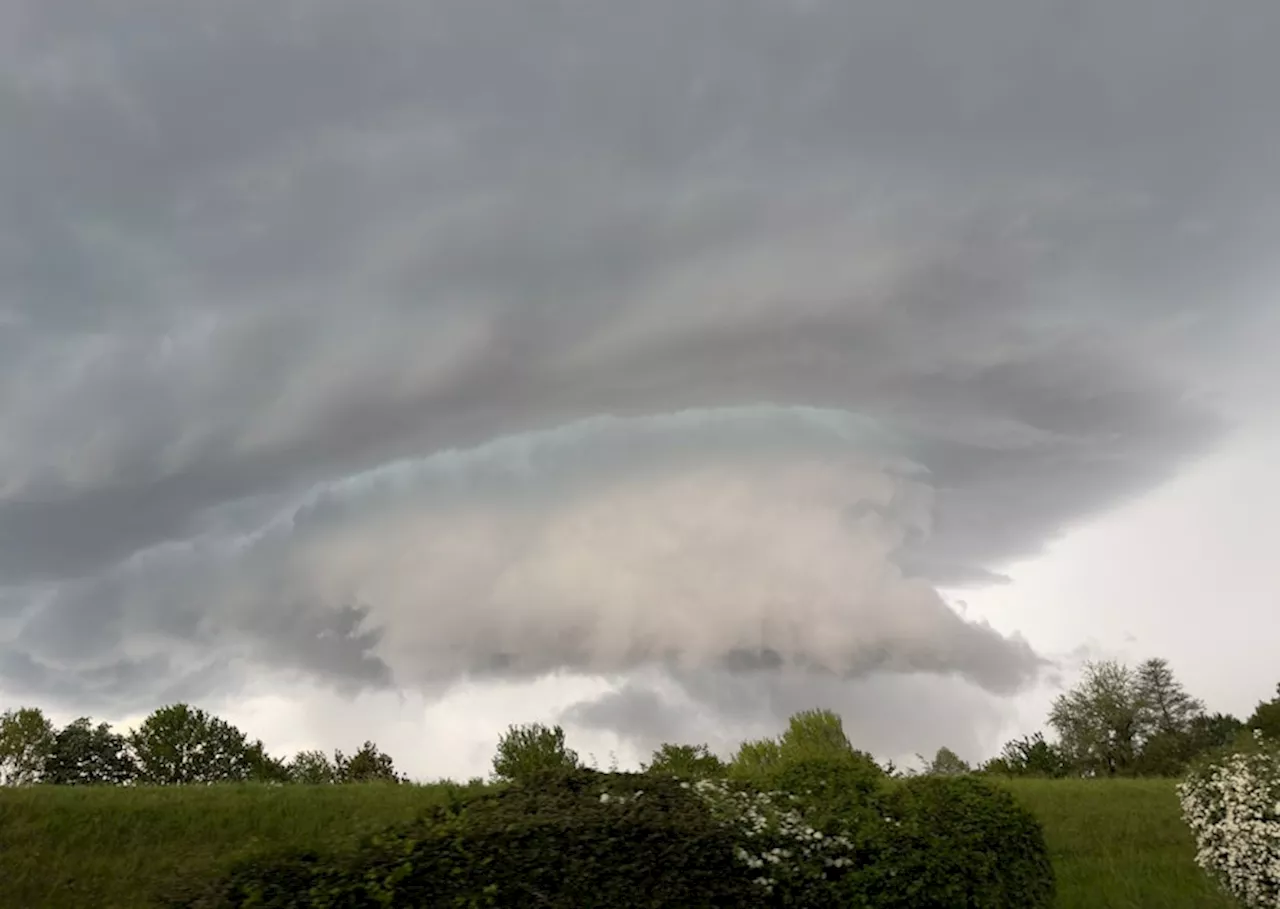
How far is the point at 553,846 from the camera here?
1022cm

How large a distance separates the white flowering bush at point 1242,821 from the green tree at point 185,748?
51104 millimetres

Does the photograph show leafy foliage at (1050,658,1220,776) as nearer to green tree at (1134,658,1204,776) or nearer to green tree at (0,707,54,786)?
green tree at (1134,658,1204,776)

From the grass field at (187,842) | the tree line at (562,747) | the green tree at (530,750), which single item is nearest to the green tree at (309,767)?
the tree line at (562,747)

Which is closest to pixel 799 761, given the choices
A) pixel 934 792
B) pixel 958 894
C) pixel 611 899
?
pixel 934 792

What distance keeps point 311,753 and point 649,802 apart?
2513 inches

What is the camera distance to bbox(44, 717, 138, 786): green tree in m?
57.5

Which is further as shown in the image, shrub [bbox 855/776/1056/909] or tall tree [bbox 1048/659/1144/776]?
tall tree [bbox 1048/659/1144/776]

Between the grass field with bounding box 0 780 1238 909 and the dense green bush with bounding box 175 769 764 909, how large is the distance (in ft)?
12.2

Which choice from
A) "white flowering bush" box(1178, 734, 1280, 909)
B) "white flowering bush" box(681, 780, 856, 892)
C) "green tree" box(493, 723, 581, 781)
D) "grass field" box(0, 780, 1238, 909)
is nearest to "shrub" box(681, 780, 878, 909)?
"white flowering bush" box(681, 780, 856, 892)

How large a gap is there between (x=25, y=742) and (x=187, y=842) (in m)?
49.4

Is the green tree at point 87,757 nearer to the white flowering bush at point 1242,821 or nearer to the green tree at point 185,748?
the green tree at point 185,748

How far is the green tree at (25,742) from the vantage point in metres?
55.3

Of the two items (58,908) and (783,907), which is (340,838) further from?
(58,908)

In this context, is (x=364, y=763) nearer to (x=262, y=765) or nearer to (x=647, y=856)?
(x=262, y=765)
